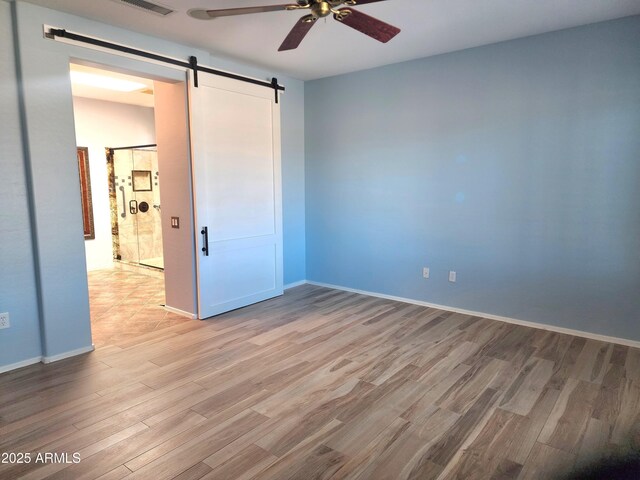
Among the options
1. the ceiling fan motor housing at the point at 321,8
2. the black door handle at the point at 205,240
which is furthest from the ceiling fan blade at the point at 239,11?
the black door handle at the point at 205,240

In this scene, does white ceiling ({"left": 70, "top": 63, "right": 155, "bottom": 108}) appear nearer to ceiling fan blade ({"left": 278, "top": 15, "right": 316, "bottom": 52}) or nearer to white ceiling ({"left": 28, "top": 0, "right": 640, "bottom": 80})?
white ceiling ({"left": 28, "top": 0, "right": 640, "bottom": 80})

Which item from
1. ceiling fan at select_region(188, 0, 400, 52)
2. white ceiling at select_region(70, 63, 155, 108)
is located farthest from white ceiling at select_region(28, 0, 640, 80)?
white ceiling at select_region(70, 63, 155, 108)

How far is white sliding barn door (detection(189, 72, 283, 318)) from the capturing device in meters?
4.02

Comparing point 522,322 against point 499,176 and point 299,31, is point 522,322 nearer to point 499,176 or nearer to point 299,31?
point 499,176

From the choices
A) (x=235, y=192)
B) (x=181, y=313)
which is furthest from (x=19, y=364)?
(x=235, y=192)

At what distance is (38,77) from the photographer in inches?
116

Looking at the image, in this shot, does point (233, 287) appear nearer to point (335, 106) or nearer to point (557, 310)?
point (335, 106)

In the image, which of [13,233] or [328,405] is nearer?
[328,405]

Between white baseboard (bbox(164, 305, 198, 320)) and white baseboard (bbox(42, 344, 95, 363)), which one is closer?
white baseboard (bbox(42, 344, 95, 363))

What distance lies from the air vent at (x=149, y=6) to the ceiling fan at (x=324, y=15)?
27.8 inches

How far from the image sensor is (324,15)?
7.29 feet

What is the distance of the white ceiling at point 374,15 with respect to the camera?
2963mm

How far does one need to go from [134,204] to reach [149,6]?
4600mm

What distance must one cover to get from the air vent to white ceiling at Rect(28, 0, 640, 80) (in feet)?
0.21
